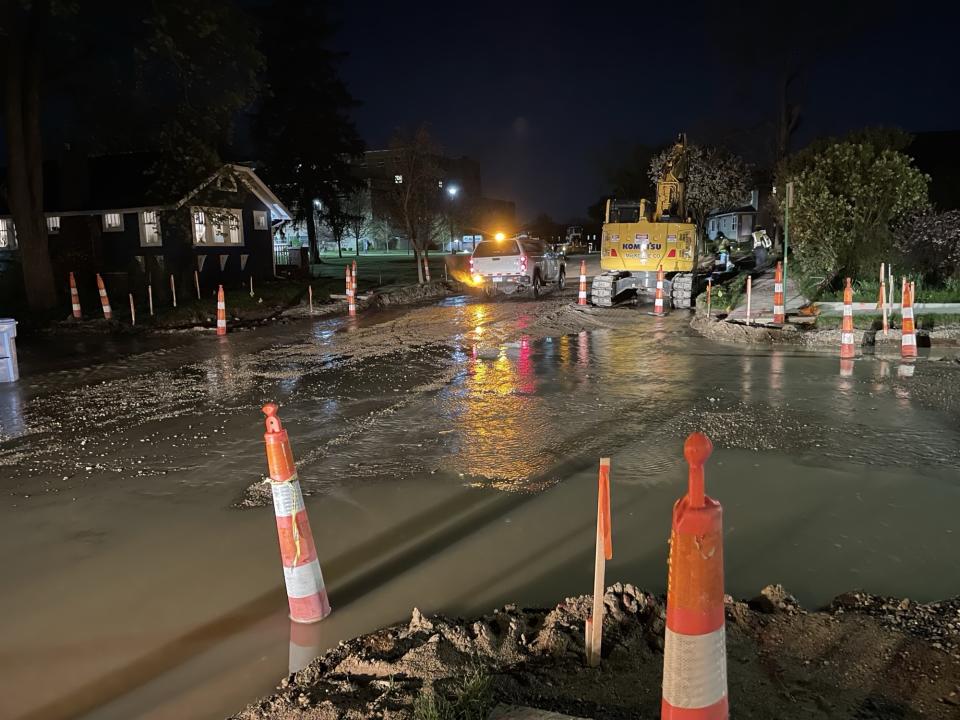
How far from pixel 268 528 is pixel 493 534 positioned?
1718 millimetres

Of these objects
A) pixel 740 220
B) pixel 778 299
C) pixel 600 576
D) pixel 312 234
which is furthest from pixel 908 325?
pixel 740 220

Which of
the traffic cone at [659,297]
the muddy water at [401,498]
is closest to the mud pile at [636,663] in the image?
the muddy water at [401,498]

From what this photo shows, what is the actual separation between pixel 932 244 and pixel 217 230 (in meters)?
24.7

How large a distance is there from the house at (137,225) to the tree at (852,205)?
1831 cm

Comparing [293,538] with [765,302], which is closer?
[293,538]

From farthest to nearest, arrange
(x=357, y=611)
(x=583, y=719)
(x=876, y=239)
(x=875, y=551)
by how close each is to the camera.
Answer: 1. (x=876, y=239)
2. (x=875, y=551)
3. (x=357, y=611)
4. (x=583, y=719)

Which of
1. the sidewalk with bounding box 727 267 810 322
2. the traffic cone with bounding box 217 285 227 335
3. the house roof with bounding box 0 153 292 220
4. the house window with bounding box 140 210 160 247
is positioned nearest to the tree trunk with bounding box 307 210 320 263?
the house roof with bounding box 0 153 292 220

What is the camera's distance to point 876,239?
18250 mm

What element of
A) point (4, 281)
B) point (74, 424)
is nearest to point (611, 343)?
point (74, 424)

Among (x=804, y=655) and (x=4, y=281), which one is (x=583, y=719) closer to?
(x=804, y=655)

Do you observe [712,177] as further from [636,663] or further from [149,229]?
[636,663]

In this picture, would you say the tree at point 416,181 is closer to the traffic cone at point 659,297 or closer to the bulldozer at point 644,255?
the bulldozer at point 644,255

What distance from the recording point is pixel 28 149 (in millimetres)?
19594

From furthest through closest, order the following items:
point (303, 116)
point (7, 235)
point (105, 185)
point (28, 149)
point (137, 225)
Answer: point (303, 116), point (7, 235), point (105, 185), point (137, 225), point (28, 149)
